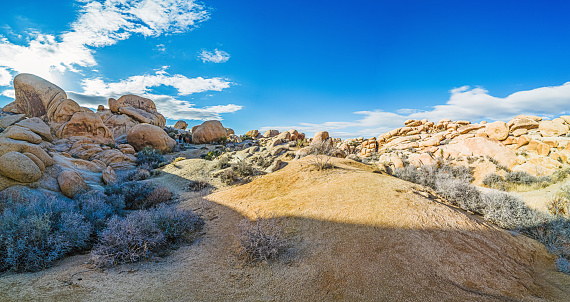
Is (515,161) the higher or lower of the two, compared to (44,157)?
lower

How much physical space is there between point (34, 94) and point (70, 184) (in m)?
25.5

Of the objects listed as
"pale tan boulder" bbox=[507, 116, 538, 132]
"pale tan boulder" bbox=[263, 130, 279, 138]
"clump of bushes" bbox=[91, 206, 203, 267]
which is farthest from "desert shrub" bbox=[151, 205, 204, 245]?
"pale tan boulder" bbox=[263, 130, 279, 138]

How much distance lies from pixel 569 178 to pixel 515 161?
348cm

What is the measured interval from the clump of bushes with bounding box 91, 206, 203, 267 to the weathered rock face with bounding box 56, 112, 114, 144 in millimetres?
18948

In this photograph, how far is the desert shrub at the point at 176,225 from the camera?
489cm

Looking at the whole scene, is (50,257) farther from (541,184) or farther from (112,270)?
(541,184)

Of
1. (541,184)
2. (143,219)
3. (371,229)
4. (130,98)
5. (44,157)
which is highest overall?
(130,98)

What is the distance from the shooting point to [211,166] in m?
14.5

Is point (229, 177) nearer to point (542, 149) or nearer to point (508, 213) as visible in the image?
point (508, 213)

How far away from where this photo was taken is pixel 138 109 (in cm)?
3116

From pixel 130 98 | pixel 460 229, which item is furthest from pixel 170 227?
pixel 130 98

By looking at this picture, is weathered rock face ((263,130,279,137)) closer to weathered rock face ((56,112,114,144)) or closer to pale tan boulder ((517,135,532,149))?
weathered rock face ((56,112,114,144))

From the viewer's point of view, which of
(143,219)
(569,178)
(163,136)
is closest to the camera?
(143,219)

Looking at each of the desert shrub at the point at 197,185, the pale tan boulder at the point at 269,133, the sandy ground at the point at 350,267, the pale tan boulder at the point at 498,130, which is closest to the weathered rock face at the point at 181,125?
the pale tan boulder at the point at 269,133
